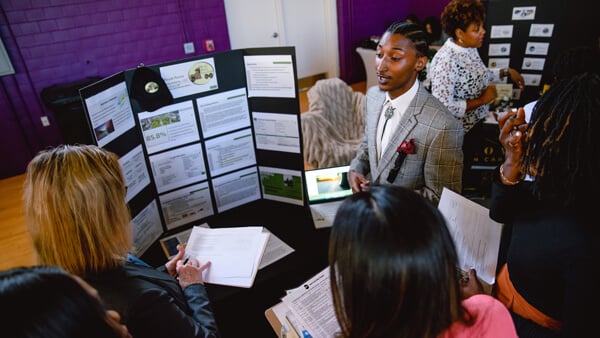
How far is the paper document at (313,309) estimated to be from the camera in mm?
1194

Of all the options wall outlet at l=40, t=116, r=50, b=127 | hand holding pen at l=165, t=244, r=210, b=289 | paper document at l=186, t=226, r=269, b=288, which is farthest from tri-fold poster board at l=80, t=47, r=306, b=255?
wall outlet at l=40, t=116, r=50, b=127

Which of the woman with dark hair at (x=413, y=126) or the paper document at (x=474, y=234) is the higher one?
the woman with dark hair at (x=413, y=126)

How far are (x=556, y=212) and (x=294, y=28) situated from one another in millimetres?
5707

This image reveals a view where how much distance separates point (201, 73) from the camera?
1.89 metres

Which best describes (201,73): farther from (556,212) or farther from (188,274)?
(556,212)

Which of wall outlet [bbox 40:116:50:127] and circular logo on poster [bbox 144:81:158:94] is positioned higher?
circular logo on poster [bbox 144:81:158:94]

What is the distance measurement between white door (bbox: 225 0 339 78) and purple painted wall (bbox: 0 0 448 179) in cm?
30

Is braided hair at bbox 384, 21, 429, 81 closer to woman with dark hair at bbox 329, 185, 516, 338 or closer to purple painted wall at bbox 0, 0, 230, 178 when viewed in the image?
woman with dark hair at bbox 329, 185, 516, 338

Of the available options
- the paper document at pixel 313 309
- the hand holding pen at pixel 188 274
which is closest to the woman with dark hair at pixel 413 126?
the paper document at pixel 313 309

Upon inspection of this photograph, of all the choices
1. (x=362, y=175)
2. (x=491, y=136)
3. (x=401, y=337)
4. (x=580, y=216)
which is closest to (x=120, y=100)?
(x=362, y=175)

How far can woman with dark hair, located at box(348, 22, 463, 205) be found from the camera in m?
1.56

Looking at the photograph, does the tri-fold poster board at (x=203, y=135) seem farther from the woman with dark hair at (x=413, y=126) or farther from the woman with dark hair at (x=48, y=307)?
the woman with dark hair at (x=48, y=307)

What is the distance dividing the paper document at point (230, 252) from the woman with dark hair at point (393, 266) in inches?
38.3

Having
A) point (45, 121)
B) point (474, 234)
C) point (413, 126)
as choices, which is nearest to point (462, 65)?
point (413, 126)
